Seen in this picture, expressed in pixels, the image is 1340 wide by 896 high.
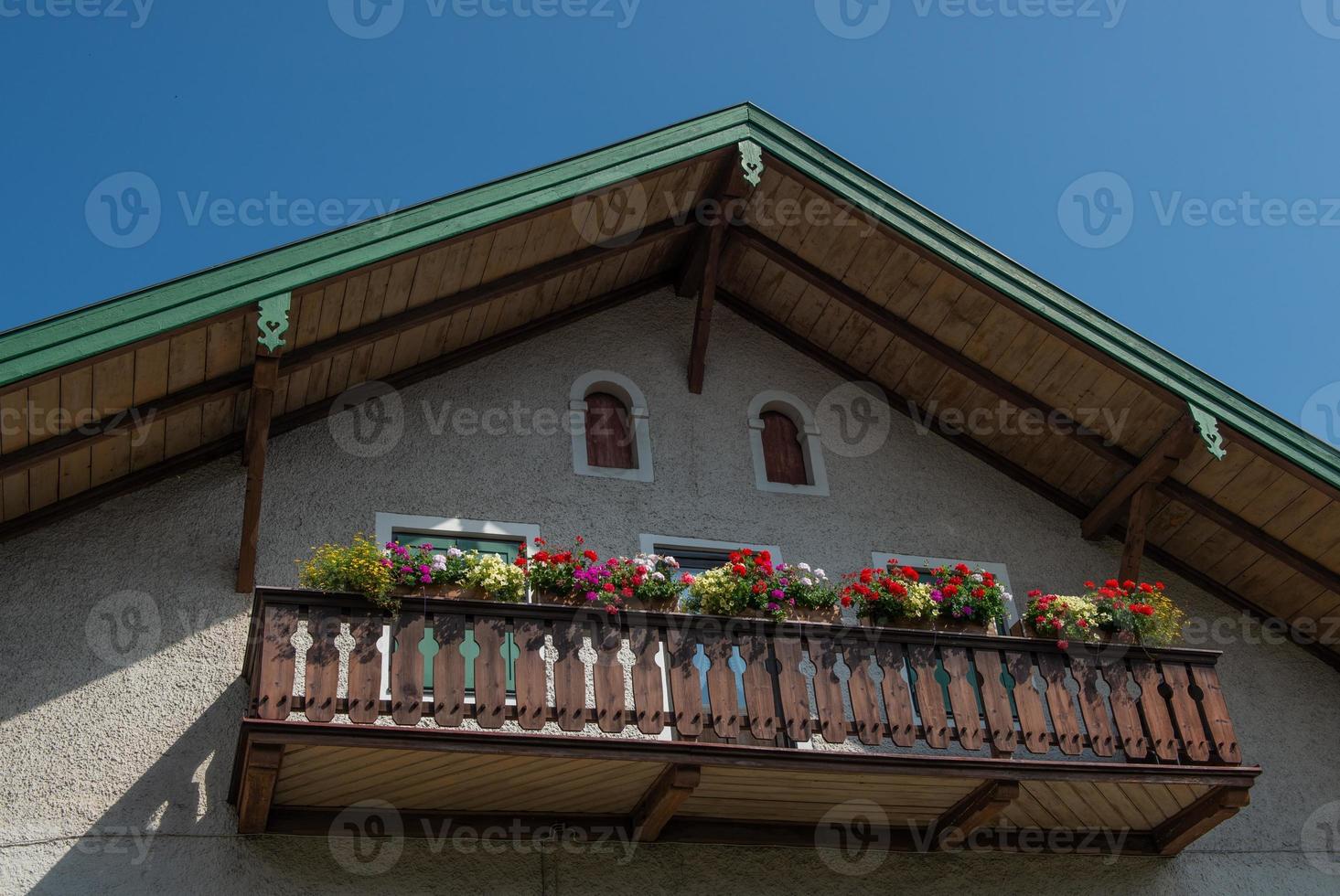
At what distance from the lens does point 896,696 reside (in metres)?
10.9

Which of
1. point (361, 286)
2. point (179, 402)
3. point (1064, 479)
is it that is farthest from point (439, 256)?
point (1064, 479)

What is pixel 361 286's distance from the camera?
38.3 feet

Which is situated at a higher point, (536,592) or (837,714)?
(536,592)

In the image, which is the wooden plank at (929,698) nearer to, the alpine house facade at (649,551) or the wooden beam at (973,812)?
the alpine house facade at (649,551)

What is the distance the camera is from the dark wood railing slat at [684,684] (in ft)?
34.0

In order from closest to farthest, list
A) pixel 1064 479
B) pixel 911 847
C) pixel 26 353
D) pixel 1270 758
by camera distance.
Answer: pixel 26 353 < pixel 911 847 < pixel 1270 758 < pixel 1064 479

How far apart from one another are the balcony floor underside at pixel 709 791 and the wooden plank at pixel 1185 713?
0.66 ft

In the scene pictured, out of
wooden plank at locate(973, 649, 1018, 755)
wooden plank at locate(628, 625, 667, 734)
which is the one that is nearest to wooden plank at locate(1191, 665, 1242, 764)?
wooden plank at locate(973, 649, 1018, 755)

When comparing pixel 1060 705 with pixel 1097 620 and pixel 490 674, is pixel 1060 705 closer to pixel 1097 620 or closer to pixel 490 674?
pixel 1097 620

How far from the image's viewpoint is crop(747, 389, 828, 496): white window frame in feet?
44.9

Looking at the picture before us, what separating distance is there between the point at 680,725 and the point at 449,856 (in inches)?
76.7

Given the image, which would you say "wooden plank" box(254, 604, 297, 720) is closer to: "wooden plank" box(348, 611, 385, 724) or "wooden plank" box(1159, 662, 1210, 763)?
"wooden plank" box(348, 611, 385, 724)

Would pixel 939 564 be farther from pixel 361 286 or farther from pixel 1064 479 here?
pixel 361 286

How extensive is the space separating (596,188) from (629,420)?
2417 millimetres
